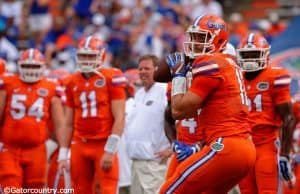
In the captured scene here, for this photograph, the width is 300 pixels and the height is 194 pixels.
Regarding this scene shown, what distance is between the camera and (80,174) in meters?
8.00

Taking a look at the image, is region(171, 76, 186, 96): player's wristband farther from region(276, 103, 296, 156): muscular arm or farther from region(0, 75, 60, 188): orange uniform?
region(0, 75, 60, 188): orange uniform

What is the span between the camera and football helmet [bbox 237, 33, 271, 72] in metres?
7.81

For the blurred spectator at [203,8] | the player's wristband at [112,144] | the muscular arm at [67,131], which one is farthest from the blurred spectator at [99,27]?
the player's wristband at [112,144]

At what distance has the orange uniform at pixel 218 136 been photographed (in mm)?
6047

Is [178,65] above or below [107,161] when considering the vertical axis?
above

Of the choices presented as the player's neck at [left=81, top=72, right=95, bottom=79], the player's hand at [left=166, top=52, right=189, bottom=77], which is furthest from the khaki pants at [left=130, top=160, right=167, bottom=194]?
the player's hand at [left=166, top=52, right=189, bottom=77]

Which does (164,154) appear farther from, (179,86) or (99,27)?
(99,27)

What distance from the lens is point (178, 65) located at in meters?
6.40

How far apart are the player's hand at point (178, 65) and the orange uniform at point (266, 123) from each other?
1379mm

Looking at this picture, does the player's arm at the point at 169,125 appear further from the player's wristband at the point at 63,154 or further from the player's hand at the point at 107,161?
the player's wristband at the point at 63,154

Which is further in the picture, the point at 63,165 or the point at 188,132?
the point at 63,165

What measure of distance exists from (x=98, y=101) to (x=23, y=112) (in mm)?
770

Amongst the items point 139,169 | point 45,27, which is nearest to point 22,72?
point 139,169

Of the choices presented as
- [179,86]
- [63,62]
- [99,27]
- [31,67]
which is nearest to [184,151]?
[179,86]
